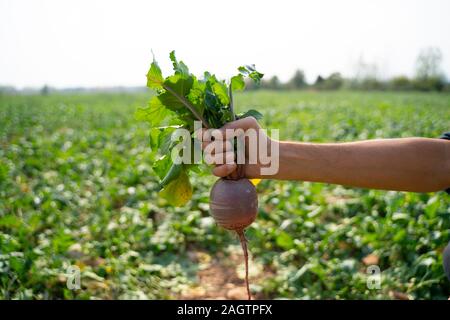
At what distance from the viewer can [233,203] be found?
2.17 meters

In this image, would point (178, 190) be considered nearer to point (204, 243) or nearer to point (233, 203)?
point (233, 203)

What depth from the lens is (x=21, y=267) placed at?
9.67 ft

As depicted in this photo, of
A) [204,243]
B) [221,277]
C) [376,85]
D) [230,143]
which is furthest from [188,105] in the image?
[376,85]

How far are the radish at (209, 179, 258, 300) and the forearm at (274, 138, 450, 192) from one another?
194 millimetres

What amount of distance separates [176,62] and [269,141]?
64 centimetres

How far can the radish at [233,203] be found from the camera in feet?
7.13

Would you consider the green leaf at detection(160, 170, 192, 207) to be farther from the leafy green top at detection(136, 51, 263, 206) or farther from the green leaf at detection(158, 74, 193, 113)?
the green leaf at detection(158, 74, 193, 113)

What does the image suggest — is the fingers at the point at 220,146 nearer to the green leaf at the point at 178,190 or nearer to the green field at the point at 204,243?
the green leaf at the point at 178,190

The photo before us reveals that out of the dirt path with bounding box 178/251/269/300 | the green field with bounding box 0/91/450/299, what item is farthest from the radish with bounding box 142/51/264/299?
the green field with bounding box 0/91/450/299

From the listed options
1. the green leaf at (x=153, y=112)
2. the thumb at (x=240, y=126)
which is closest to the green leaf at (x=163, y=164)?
the green leaf at (x=153, y=112)

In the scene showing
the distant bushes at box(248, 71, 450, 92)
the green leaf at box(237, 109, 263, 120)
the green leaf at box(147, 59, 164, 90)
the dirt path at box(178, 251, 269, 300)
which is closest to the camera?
the green leaf at box(147, 59, 164, 90)

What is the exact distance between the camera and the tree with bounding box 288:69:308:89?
44.7 m

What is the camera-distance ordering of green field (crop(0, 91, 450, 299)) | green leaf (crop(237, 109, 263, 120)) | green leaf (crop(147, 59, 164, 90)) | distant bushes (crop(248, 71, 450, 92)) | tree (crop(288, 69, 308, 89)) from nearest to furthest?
1. green leaf (crop(147, 59, 164, 90))
2. green leaf (crop(237, 109, 263, 120))
3. green field (crop(0, 91, 450, 299))
4. tree (crop(288, 69, 308, 89))
5. distant bushes (crop(248, 71, 450, 92))
